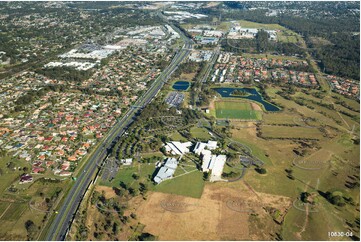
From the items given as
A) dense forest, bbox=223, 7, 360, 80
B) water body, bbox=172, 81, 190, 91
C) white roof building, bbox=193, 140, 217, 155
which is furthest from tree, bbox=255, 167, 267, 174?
dense forest, bbox=223, 7, 360, 80

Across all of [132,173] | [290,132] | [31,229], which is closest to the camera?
[31,229]

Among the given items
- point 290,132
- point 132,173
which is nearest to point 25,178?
point 132,173

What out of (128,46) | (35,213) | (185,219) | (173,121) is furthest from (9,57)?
(185,219)

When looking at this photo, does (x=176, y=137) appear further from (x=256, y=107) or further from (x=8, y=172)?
(x=8, y=172)

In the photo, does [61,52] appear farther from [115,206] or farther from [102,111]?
[115,206]

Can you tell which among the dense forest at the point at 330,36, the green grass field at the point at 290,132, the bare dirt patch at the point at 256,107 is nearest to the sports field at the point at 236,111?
the bare dirt patch at the point at 256,107

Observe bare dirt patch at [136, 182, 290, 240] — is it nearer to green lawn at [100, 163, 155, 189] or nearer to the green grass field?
green lawn at [100, 163, 155, 189]

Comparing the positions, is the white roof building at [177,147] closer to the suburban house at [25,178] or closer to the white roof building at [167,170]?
the white roof building at [167,170]
